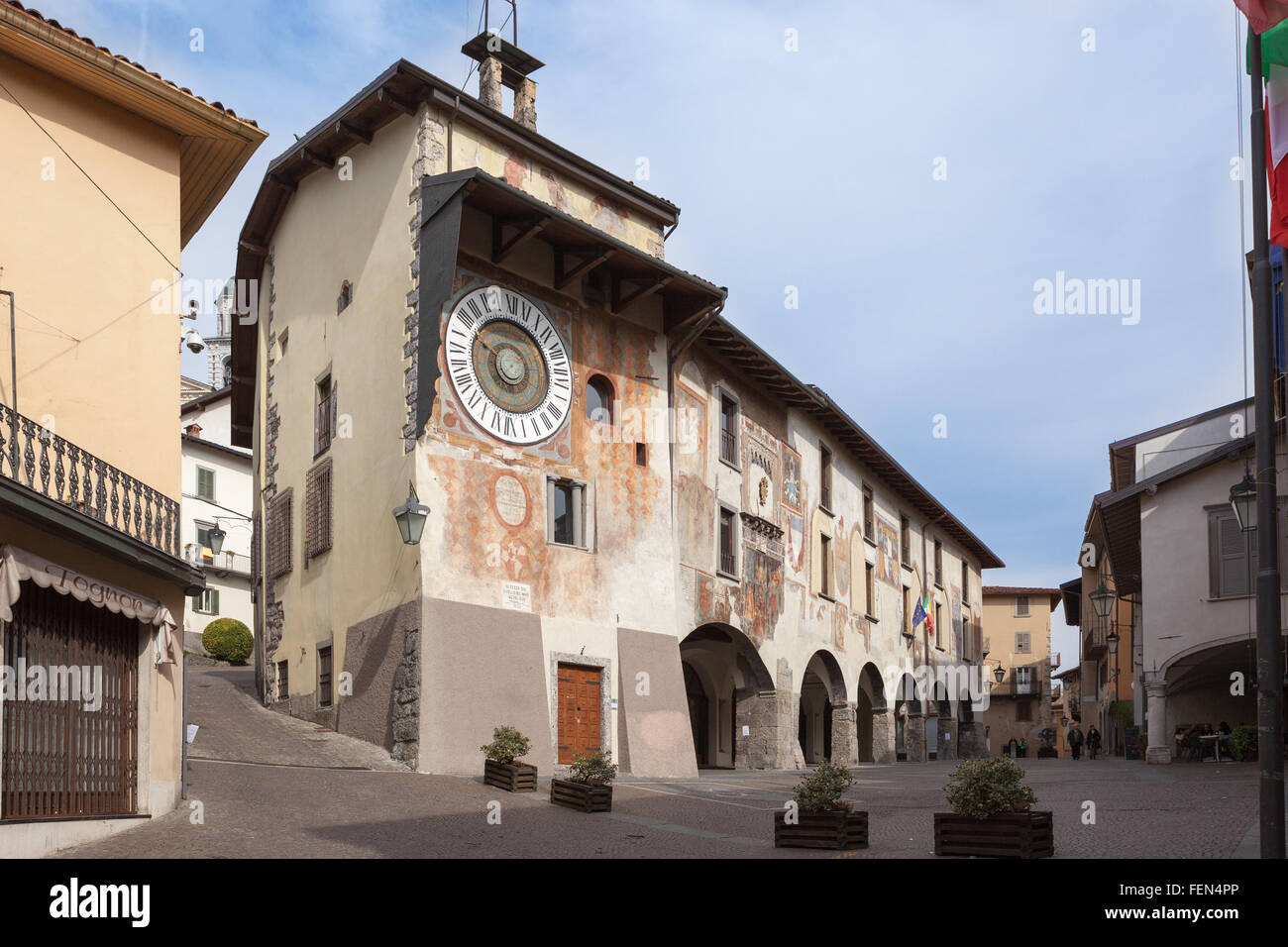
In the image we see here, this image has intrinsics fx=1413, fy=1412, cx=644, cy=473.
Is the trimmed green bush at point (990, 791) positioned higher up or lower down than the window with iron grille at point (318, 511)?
lower down

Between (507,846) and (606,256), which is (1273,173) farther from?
(606,256)

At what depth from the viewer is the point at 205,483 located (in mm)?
46906

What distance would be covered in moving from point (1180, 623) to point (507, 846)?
18.3 meters

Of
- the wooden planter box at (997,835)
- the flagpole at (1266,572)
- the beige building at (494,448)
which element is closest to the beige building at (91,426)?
the beige building at (494,448)

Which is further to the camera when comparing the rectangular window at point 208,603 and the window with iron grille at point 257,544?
the rectangular window at point 208,603

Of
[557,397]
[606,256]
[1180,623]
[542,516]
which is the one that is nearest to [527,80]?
[606,256]

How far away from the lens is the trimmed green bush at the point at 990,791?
12445mm

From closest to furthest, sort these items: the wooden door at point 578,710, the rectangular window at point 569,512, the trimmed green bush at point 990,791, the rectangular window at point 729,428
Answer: the trimmed green bush at point 990,791 → the wooden door at point 578,710 → the rectangular window at point 569,512 → the rectangular window at point 729,428

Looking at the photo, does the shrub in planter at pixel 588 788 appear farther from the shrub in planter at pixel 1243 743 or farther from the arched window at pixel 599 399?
the shrub in planter at pixel 1243 743

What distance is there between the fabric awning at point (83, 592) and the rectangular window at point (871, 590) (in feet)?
85.0

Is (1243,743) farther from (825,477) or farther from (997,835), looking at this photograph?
(997,835)

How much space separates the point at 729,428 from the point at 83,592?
59.9ft

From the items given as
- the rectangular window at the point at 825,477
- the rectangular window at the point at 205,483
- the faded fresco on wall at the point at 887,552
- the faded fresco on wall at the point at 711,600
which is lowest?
the faded fresco on wall at the point at 711,600
